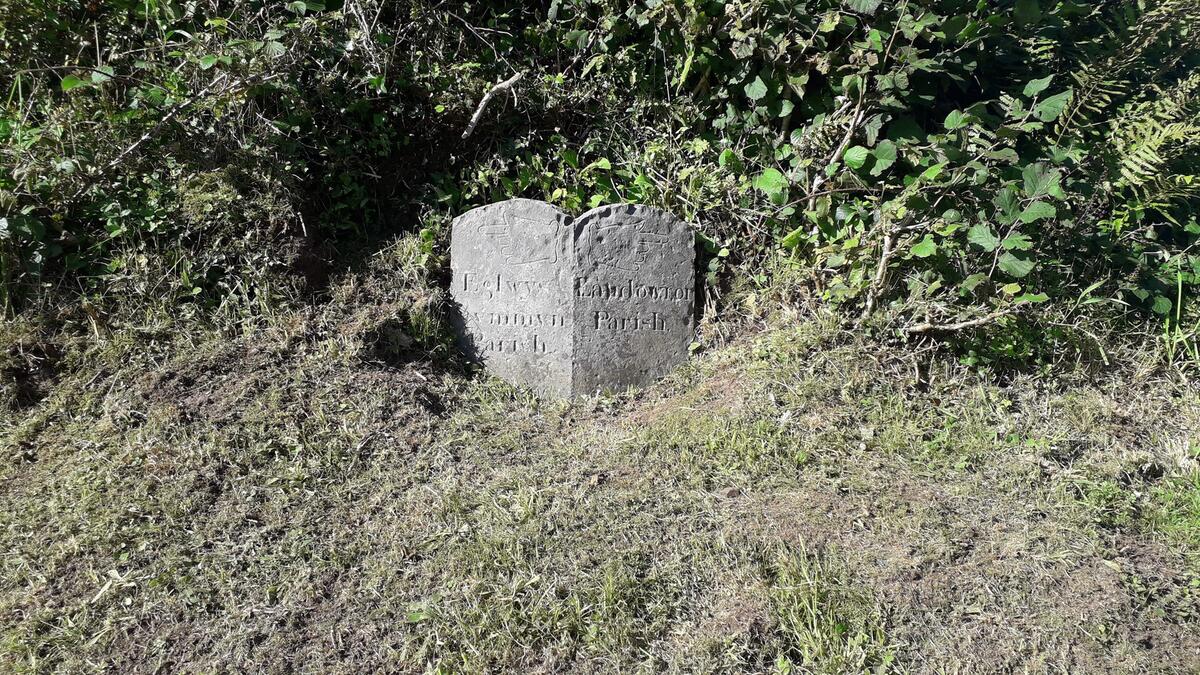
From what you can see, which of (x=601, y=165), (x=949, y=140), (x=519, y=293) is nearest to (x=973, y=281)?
(x=949, y=140)

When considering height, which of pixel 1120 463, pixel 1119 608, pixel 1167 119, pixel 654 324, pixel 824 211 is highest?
pixel 1167 119

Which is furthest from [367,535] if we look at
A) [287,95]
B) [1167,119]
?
[1167,119]

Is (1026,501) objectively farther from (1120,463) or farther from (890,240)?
(890,240)

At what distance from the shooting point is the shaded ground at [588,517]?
2.22 meters

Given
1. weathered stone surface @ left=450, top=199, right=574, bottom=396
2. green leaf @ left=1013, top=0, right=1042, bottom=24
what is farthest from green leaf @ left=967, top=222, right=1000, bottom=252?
weathered stone surface @ left=450, top=199, right=574, bottom=396

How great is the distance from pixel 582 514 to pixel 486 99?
8.45 ft

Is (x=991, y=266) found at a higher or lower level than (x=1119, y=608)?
higher

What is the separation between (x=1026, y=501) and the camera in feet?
8.92

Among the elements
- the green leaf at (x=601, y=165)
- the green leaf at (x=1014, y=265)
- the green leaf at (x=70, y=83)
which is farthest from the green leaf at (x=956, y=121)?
the green leaf at (x=70, y=83)

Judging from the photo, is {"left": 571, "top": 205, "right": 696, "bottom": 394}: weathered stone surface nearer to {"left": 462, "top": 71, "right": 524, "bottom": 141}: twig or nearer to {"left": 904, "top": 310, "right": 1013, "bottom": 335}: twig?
{"left": 462, "top": 71, "right": 524, "bottom": 141}: twig

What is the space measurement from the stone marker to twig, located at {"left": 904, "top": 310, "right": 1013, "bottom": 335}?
3.78ft

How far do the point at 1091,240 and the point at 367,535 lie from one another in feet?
12.2

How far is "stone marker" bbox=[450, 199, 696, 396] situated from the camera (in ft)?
12.4

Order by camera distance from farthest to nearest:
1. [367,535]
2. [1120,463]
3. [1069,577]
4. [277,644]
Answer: [1120,463]
[367,535]
[1069,577]
[277,644]
